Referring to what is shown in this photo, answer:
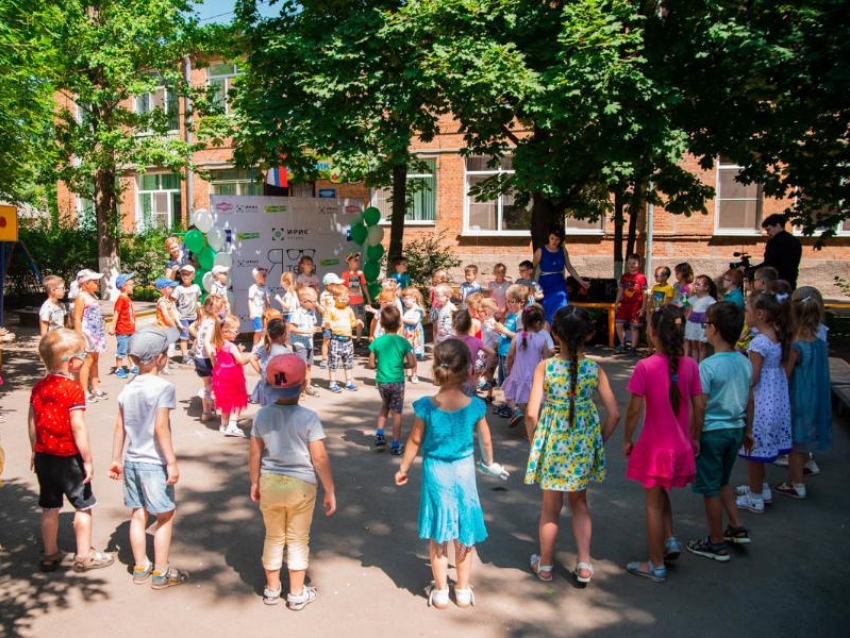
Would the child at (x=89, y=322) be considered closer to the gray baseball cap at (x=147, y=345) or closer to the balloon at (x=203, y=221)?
the balloon at (x=203, y=221)

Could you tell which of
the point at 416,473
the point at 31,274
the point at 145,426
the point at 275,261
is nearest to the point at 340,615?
the point at 145,426

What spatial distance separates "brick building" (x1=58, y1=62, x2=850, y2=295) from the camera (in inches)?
863

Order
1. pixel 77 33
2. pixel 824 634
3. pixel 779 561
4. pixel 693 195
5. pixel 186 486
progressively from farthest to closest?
1. pixel 77 33
2. pixel 693 195
3. pixel 186 486
4. pixel 779 561
5. pixel 824 634

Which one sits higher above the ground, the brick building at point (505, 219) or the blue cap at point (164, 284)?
the brick building at point (505, 219)

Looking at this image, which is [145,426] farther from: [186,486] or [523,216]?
[523,216]

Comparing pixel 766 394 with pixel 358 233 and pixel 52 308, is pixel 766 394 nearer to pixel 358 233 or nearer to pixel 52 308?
pixel 52 308

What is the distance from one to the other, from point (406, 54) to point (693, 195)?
20.7ft

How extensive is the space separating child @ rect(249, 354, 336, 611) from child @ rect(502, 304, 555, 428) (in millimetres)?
3482

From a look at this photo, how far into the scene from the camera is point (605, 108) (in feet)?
33.9

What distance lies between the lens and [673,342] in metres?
4.43

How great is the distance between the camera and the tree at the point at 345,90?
11.5 meters

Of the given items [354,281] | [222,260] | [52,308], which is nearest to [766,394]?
[52,308]

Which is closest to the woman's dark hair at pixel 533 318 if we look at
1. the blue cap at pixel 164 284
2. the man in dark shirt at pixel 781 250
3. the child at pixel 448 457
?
the child at pixel 448 457

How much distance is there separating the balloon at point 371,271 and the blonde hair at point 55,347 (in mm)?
10946
